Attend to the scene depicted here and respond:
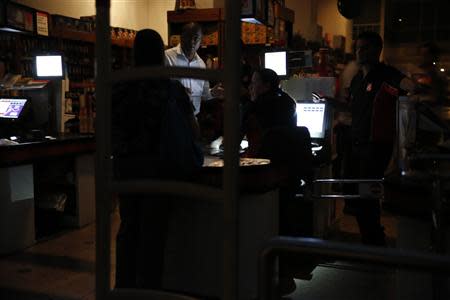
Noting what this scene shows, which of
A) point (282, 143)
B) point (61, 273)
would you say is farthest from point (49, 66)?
point (282, 143)

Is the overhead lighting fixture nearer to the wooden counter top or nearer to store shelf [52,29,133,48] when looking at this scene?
the wooden counter top

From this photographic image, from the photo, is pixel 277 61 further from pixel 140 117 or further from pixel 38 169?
pixel 140 117

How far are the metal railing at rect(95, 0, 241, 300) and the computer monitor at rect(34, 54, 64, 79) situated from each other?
4.07m

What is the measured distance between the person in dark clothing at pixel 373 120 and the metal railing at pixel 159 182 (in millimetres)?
2793

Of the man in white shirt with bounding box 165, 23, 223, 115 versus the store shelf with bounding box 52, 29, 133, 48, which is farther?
the store shelf with bounding box 52, 29, 133, 48

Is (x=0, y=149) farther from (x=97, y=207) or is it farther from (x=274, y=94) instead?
(x=97, y=207)

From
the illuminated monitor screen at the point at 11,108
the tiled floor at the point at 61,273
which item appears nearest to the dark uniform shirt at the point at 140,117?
the tiled floor at the point at 61,273

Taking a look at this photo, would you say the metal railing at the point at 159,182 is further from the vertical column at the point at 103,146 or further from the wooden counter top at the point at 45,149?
the wooden counter top at the point at 45,149

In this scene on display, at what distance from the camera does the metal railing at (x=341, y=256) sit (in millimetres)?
1283

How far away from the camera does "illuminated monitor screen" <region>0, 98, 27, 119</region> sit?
554 cm

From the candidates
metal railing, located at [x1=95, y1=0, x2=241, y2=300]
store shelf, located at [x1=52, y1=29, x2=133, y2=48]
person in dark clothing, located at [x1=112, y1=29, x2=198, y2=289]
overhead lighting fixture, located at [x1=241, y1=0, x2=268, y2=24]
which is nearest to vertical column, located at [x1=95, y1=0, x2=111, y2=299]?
metal railing, located at [x1=95, y1=0, x2=241, y2=300]

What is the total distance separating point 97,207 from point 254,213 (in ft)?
5.05

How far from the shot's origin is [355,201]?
4688 mm

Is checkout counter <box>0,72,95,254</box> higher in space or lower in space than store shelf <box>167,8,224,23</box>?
lower
